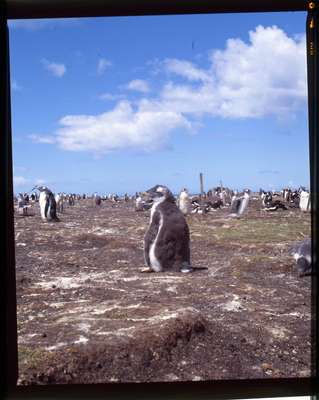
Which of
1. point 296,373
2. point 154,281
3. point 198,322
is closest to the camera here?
point 296,373

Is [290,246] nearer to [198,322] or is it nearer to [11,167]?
[198,322]

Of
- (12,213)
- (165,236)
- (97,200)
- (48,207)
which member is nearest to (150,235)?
(165,236)

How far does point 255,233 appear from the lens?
205 inches

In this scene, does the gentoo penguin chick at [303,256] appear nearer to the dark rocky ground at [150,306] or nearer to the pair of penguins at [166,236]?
the dark rocky ground at [150,306]

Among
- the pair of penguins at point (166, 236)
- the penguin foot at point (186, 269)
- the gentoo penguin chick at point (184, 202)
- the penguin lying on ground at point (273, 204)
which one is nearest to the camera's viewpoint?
the gentoo penguin chick at point (184, 202)

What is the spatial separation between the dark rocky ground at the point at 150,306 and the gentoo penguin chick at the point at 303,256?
0.10m

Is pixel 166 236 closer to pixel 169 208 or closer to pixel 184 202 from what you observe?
pixel 169 208

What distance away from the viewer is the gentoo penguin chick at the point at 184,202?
4.49 metres

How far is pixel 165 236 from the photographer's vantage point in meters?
5.19

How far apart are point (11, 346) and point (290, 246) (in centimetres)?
279

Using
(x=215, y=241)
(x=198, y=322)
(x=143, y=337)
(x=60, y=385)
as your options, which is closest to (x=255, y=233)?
(x=215, y=241)

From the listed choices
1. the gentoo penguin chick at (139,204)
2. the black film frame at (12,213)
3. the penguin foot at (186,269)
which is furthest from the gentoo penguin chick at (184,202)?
the black film frame at (12,213)

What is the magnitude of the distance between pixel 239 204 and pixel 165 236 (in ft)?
3.49

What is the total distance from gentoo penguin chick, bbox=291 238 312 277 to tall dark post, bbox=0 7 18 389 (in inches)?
96.8
